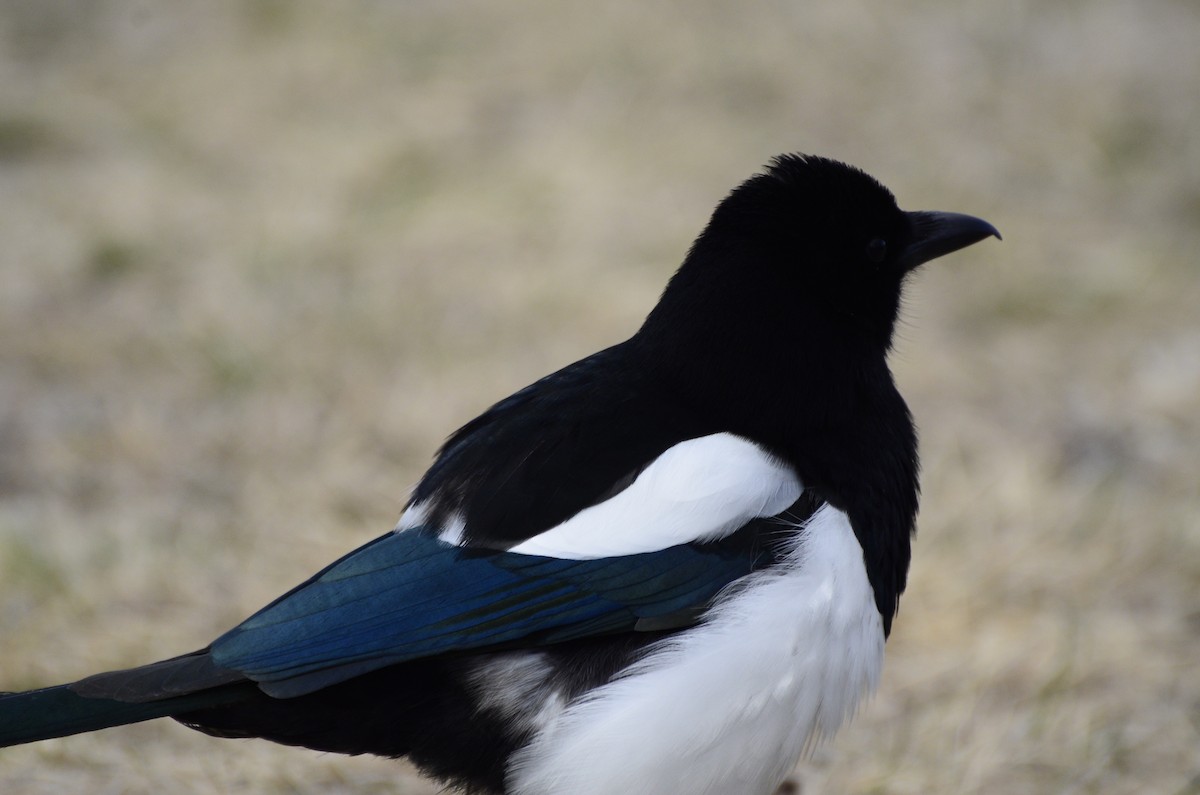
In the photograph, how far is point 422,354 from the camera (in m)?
4.27

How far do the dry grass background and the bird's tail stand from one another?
66 cm

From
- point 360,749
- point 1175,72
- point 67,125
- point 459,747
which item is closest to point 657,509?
point 459,747

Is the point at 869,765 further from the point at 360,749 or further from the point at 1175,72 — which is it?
the point at 1175,72

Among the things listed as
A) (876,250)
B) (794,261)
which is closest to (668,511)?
(794,261)

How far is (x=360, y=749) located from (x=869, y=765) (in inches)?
41.7

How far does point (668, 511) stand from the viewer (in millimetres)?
1937

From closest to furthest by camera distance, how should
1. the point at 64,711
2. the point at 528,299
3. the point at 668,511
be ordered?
the point at 64,711 → the point at 668,511 → the point at 528,299

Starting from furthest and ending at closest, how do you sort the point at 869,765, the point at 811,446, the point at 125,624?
the point at 125,624, the point at 869,765, the point at 811,446

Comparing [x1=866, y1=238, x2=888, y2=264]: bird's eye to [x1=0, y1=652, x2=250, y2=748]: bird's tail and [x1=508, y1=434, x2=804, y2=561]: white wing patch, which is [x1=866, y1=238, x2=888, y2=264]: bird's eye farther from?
[x1=0, y1=652, x2=250, y2=748]: bird's tail

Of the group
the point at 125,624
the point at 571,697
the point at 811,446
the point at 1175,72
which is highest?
the point at 1175,72

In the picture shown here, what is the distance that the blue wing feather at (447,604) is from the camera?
1.83 meters

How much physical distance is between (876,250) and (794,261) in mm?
179

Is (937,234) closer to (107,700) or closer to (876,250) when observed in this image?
(876,250)

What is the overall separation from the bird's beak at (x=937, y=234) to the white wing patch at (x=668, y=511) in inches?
25.5
